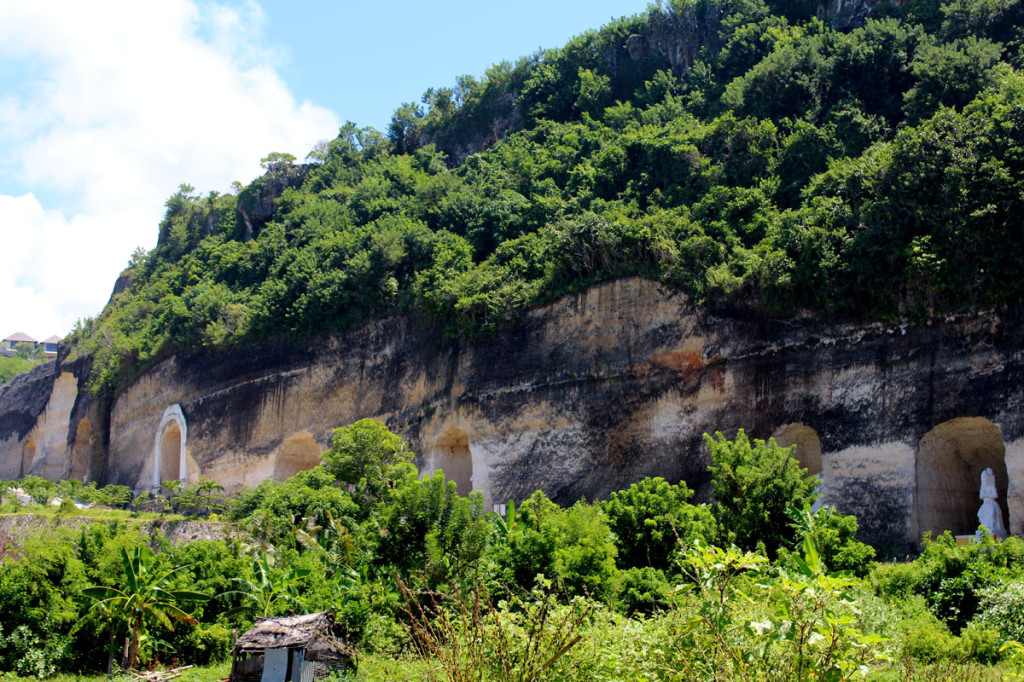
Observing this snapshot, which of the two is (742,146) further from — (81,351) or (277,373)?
(81,351)

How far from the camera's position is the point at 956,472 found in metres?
18.5

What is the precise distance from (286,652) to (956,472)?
42.4 ft

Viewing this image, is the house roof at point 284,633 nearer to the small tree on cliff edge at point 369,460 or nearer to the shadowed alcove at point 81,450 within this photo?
the small tree on cliff edge at point 369,460

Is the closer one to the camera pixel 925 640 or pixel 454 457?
pixel 925 640

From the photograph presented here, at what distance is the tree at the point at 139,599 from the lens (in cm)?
1345

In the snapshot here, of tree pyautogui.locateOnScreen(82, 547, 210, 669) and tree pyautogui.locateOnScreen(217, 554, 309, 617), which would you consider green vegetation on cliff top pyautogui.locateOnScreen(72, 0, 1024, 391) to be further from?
tree pyautogui.locateOnScreen(82, 547, 210, 669)

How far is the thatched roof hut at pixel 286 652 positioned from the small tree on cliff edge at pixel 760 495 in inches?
259

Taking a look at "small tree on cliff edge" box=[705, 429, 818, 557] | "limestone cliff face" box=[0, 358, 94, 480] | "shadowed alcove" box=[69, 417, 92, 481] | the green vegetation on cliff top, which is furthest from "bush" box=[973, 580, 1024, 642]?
"shadowed alcove" box=[69, 417, 92, 481]

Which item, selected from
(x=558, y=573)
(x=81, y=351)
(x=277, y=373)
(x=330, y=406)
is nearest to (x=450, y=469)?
(x=330, y=406)

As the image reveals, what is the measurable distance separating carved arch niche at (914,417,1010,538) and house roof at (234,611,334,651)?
433 inches

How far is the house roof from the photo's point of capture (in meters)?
11.6

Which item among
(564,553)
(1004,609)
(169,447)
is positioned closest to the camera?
(1004,609)

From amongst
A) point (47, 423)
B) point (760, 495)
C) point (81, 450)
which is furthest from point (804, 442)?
point (47, 423)

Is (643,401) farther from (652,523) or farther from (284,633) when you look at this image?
(284,633)
